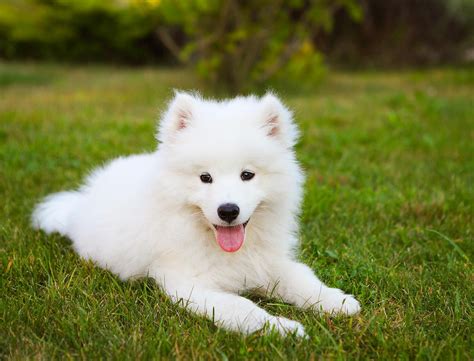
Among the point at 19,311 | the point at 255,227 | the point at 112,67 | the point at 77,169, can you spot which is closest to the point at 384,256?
the point at 255,227

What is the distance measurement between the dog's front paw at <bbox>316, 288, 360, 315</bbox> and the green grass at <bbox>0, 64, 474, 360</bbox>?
57 mm

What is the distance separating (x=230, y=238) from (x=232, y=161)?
0.35 meters

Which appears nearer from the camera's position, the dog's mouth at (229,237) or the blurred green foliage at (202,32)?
the dog's mouth at (229,237)

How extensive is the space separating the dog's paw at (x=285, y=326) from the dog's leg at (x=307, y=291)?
23 cm

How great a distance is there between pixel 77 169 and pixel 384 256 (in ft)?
9.02

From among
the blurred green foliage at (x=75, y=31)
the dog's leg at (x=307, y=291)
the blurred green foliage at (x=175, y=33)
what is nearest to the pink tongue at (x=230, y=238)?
the dog's leg at (x=307, y=291)

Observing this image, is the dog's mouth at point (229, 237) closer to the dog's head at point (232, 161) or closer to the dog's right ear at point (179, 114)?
the dog's head at point (232, 161)

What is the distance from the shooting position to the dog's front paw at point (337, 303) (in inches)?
90.7

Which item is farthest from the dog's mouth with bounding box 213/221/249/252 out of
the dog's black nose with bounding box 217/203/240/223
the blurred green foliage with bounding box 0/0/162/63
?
the blurred green foliage with bounding box 0/0/162/63

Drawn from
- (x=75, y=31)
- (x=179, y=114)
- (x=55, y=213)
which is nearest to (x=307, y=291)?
(x=179, y=114)

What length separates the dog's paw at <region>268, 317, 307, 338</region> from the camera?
206 centimetres

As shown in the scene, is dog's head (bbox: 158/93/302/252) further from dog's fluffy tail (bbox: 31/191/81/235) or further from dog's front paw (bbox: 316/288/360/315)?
dog's fluffy tail (bbox: 31/191/81/235)

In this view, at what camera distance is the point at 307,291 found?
96.3 inches

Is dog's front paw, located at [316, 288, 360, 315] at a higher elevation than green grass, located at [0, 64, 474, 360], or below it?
higher
